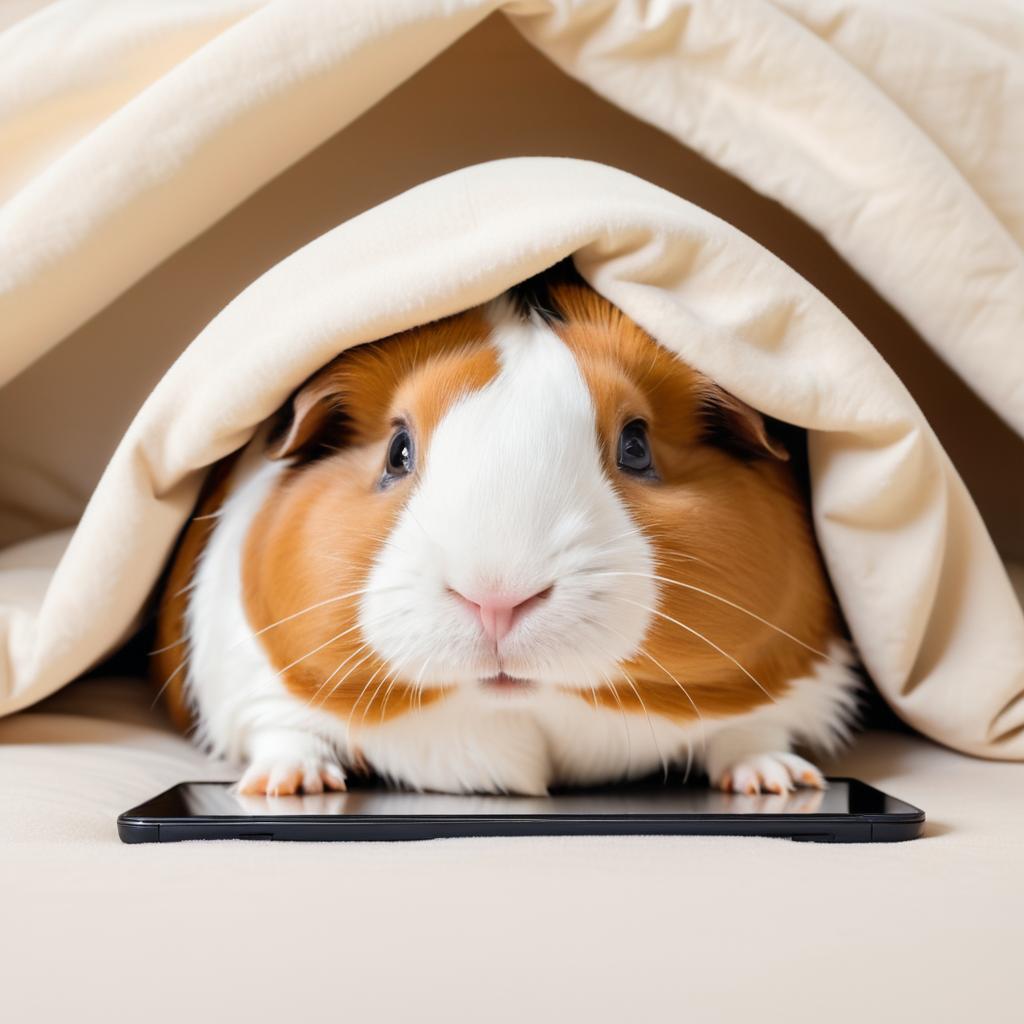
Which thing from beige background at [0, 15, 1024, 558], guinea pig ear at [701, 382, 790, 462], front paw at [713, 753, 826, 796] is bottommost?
front paw at [713, 753, 826, 796]

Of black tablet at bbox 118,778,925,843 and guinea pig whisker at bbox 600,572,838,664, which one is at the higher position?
guinea pig whisker at bbox 600,572,838,664

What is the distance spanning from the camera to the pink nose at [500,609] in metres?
1.12

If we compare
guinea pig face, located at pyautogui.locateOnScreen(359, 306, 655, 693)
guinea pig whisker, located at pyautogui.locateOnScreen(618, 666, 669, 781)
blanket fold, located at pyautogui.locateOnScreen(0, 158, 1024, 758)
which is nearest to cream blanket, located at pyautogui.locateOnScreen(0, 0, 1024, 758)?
blanket fold, located at pyautogui.locateOnScreen(0, 158, 1024, 758)

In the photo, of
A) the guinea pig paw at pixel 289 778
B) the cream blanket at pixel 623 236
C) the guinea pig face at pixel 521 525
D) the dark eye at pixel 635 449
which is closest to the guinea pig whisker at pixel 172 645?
the cream blanket at pixel 623 236

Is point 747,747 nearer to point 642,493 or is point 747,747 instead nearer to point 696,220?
point 642,493

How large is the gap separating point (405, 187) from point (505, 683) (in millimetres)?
958

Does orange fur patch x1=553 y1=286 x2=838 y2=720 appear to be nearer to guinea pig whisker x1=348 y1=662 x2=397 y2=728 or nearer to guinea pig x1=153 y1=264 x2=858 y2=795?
guinea pig x1=153 y1=264 x2=858 y2=795

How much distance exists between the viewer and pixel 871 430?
1.30m

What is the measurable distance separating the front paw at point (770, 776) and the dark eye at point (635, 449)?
0.31m

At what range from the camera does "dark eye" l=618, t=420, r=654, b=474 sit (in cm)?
127

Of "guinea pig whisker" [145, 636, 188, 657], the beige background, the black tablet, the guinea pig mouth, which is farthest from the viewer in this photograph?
the beige background

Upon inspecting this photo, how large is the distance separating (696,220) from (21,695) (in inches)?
34.2

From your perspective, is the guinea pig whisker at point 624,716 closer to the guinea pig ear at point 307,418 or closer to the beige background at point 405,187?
the guinea pig ear at point 307,418

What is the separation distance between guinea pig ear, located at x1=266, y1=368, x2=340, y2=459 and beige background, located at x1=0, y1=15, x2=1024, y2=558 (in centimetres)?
59
